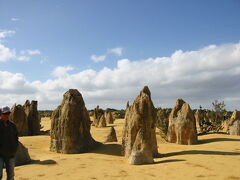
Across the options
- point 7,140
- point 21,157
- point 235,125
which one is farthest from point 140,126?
point 235,125

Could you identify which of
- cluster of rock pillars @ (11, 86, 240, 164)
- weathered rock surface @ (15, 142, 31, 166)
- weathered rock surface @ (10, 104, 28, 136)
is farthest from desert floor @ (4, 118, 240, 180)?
weathered rock surface @ (10, 104, 28, 136)

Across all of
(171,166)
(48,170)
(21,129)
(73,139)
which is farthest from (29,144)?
(171,166)

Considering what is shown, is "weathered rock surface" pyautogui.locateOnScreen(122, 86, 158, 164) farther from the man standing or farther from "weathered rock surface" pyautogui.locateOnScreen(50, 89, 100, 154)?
the man standing

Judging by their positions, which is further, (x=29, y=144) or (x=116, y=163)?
(x=29, y=144)

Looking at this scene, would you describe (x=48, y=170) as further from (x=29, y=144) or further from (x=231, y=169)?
(x=29, y=144)

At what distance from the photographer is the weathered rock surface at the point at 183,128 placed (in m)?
15.5

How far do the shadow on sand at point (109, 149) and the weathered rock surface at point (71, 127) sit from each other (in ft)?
1.27

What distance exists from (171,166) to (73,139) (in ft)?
18.3

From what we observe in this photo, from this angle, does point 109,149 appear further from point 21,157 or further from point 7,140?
point 7,140

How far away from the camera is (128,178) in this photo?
25.5 ft

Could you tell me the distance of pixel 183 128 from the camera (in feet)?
51.4

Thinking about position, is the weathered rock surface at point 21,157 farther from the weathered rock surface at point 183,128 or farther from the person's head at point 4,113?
the weathered rock surface at point 183,128

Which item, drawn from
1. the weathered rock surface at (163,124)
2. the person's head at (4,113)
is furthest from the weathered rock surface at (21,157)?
the weathered rock surface at (163,124)

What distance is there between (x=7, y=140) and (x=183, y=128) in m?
11.4
